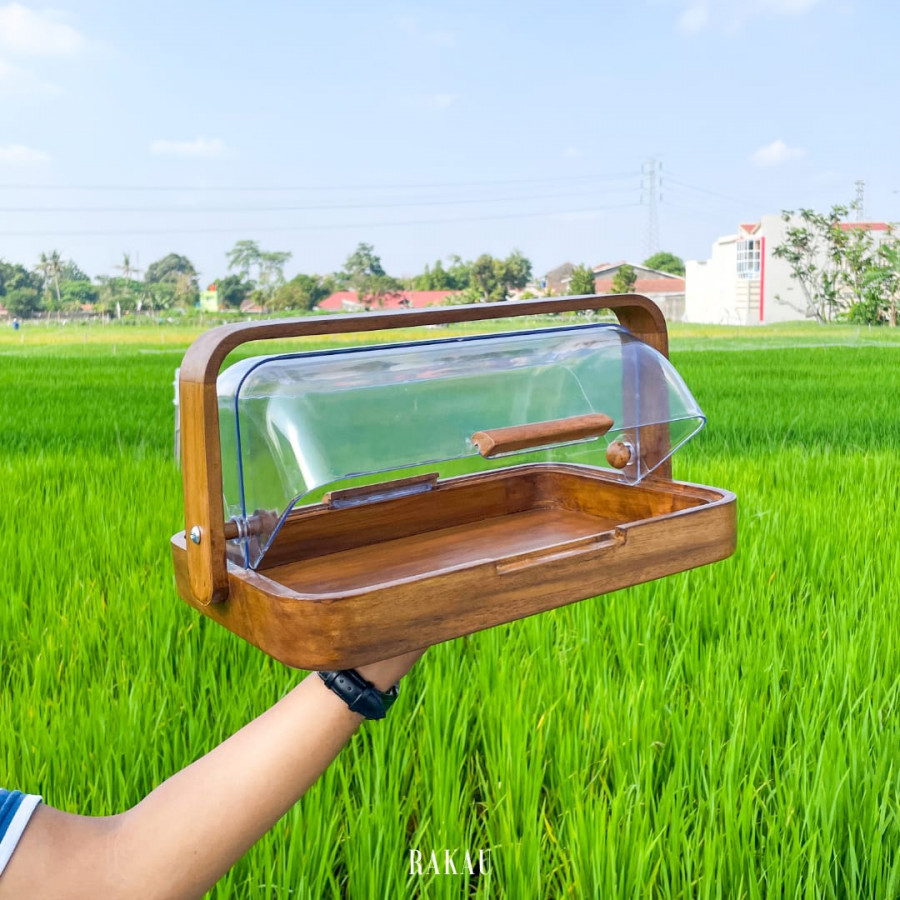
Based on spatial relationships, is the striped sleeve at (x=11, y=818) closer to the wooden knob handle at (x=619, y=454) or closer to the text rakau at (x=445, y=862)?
the text rakau at (x=445, y=862)

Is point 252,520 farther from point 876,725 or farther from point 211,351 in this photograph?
point 876,725

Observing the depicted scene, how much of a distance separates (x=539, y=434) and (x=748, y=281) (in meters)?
28.7

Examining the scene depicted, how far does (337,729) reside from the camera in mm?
698

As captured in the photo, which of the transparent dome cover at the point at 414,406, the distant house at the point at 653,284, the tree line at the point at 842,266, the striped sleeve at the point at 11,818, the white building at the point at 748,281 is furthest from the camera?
the distant house at the point at 653,284

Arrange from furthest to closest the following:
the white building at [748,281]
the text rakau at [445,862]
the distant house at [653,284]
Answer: the distant house at [653,284], the white building at [748,281], the text rakau at [445,862]

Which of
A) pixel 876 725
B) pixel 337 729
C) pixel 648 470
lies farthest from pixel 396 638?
pixel 876 725

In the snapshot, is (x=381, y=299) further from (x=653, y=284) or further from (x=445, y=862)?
(x=445, y=862)

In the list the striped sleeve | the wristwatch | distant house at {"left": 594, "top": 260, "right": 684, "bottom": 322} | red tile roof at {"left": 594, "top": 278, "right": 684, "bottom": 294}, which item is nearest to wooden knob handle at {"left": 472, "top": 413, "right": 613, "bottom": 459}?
the wristwatch

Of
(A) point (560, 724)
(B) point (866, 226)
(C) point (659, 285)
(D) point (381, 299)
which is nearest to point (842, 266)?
(B) point (866, 226)

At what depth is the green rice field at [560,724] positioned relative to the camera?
1.12m

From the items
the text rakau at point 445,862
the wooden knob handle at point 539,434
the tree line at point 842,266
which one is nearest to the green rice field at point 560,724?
the text rakau at point 445,862

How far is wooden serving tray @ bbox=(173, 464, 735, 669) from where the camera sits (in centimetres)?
69

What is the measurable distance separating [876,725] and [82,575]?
1690 mm

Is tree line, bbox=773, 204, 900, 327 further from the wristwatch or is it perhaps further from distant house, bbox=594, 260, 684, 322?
the wristwatch
